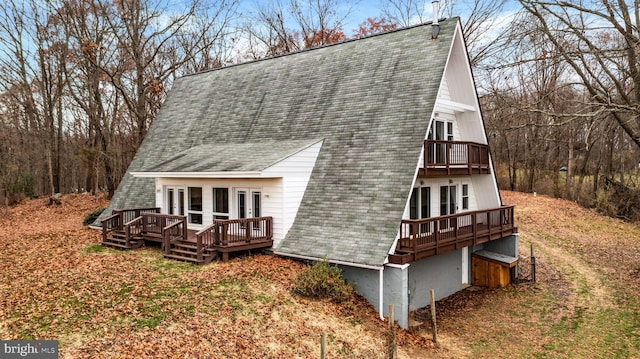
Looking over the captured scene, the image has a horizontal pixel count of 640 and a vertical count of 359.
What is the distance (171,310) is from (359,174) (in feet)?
24.2

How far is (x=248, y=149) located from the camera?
55.6ft

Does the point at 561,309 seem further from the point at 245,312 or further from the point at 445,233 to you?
the point at 245,312

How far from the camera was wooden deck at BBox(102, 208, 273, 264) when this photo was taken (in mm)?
13961

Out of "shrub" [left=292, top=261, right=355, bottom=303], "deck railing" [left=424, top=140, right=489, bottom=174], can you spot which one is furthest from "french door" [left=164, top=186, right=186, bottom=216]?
"deck railing" [left=424, top=140, right=489, bottom=174]

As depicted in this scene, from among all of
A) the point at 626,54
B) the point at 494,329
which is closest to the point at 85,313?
the point at 494,329

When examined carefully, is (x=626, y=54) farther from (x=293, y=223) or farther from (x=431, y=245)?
(x=293, y=223)

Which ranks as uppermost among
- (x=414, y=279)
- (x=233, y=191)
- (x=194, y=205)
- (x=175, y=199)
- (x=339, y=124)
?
(x=339, y=124)

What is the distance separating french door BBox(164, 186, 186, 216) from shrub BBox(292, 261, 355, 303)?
7532mm

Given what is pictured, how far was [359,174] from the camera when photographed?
14.4 m

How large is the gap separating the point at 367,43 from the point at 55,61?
26.2m

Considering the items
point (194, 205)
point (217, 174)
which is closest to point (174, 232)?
point (194, 205)

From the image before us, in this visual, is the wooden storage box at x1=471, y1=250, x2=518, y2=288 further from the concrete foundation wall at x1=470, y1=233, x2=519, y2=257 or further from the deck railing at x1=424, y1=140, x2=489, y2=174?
the deck railing at x1=424, y1=140, x2=489, y2=174

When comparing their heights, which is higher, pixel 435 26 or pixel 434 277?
pixel 435 26

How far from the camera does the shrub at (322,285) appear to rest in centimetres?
1195
